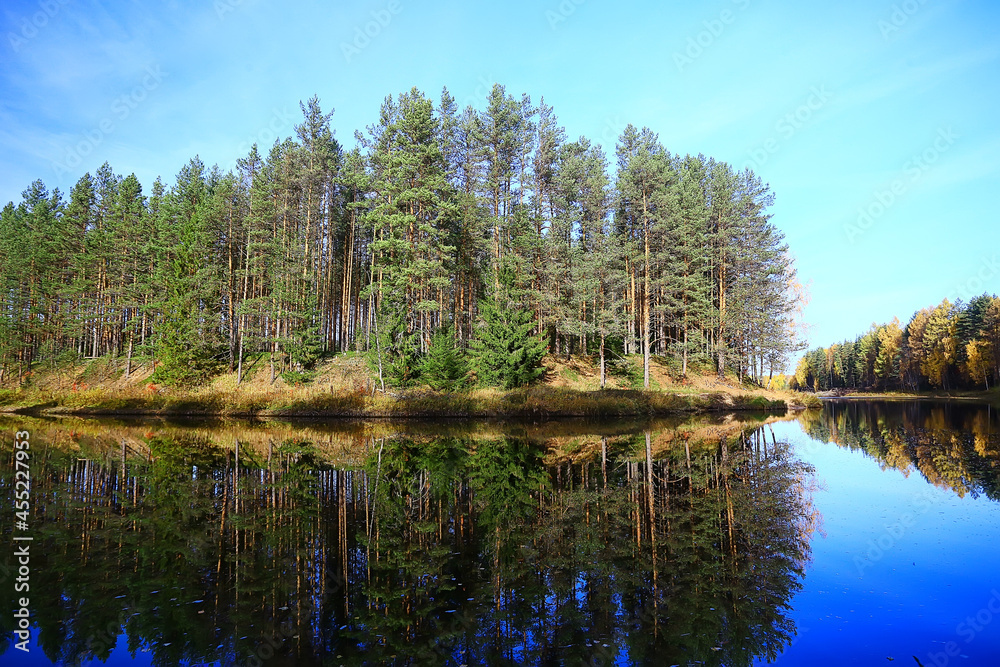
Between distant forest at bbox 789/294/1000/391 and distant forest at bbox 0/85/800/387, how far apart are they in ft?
145

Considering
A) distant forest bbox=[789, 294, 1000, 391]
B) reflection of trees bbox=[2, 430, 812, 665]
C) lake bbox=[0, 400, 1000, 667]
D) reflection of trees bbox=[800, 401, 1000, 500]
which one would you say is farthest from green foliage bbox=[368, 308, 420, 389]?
distant forest bbox=[789, 294, 1000, 391]

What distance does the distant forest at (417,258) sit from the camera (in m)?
34.6

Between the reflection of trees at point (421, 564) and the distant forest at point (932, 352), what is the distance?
8097cm

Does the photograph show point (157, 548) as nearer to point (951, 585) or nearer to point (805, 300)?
point (951, 585)

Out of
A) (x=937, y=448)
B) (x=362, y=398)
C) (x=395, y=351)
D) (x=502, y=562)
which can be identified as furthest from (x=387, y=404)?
(x=937, y=448)

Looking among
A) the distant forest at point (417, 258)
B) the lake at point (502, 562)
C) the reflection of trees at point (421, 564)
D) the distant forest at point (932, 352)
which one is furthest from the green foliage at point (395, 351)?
the distant forest at point (932, 352)

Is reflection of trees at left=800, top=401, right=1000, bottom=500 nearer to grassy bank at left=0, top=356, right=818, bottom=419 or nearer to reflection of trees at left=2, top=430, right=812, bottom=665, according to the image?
reflection of trees at left=2, top=430, right=812, bottom=665

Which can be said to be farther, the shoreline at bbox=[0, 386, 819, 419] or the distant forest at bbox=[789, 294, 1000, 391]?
the distant forest at bbox=[789, 294, 1000, 391]

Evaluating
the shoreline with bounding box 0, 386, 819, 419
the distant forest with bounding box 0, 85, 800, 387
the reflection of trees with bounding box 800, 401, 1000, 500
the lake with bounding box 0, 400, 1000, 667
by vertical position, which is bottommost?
the reflection of trees with bounding box 800, 401, 1000, 500

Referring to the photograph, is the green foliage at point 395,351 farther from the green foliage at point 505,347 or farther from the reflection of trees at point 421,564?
the reflection of trees at point 421,564

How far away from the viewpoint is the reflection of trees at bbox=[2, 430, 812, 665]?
5.03 meters

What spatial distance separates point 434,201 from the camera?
3459 cm

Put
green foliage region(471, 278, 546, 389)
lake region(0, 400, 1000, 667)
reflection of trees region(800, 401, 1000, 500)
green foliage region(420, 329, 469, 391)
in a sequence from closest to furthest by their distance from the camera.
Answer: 1. lake region(0, 400, 1000, 667)
2. reflection of trees region(800, 401, 1000, 500)
3. green foliage region(471, 278, 546, 389)
4. green foliage region(420, 329, 469, 391)

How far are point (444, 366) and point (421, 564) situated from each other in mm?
25087
